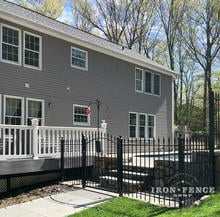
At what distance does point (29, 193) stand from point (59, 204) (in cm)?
173

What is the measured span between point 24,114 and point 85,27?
23.2 m

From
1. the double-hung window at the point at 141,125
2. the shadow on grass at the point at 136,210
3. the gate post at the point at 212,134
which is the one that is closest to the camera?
the shadow on grass at the point at 136,210

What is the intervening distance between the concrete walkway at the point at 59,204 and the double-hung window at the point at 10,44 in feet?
18.3

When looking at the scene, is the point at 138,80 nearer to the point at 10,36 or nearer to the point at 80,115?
the point at 80,115

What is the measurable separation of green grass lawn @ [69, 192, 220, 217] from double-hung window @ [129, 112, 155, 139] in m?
10.4

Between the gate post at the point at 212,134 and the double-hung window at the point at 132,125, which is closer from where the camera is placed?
the gate post at the point at 212,134

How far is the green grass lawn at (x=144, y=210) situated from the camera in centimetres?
640

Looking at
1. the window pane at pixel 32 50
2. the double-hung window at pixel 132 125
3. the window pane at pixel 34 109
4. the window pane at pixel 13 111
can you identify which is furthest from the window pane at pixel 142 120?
the window pane at pixel 13 111

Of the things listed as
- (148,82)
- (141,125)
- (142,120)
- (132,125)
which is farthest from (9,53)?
(148,82)

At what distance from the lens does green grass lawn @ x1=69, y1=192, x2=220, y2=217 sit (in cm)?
640

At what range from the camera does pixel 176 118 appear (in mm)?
34500

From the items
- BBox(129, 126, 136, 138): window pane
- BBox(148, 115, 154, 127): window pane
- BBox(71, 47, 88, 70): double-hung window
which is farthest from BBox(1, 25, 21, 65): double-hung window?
BBox(148, 115, 154, 127): window pane

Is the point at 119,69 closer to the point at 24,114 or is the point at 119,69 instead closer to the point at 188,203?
the point at 24,114

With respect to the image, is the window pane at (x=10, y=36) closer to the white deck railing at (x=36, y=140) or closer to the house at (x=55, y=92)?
the house at (x=55, y=92)
